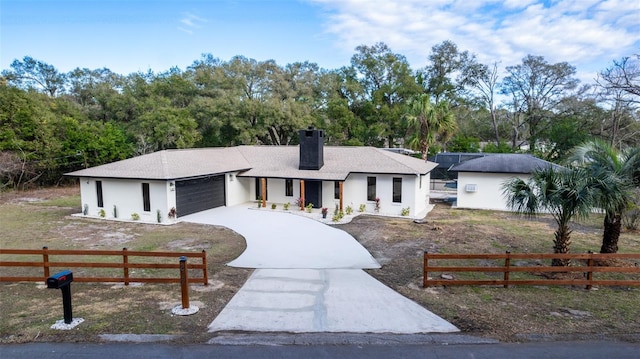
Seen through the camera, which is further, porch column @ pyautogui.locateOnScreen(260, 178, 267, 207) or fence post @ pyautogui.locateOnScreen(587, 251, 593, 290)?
porch column @ pyautogui.locateOnScreen(260, 178, 267, 207)

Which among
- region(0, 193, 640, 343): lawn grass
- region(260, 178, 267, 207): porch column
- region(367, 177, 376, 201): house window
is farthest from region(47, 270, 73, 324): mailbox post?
region(367, 177, 376, 201): house window

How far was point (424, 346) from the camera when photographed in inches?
228

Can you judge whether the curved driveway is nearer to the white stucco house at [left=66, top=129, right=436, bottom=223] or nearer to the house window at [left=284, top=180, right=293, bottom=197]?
the white stucco house at [left=66, top=129, right=436, bottom=223]

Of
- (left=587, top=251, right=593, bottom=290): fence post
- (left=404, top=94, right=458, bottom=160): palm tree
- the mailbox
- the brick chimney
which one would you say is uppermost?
(left=404, top=94, right=458, bottom=160): palm tree

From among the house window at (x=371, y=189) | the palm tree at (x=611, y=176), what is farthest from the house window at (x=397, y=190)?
the palm tree at (x=611, y=176)

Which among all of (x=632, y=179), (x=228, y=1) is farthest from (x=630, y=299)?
(x=228, y=1)

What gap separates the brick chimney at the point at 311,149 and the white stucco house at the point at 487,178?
25.4 feet

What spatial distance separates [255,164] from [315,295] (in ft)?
51.7

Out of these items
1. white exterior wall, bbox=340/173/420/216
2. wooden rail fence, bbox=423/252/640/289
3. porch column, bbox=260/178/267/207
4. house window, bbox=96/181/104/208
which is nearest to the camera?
wooden rail fence, bbox=423/252/640/289

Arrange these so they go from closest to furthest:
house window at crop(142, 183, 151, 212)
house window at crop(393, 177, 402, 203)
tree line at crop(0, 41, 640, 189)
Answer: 1. house window at crop(142, 183, 151, 212)
2. house window at crop(393, 177, 402, 203)
3. tree line at crop(0, 41, 640, 189)

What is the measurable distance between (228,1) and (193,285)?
38.8 feet

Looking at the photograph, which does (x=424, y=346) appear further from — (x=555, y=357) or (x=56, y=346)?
(x=56, y=346)

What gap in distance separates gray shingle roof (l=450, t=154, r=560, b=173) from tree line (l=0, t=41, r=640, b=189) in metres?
3.43

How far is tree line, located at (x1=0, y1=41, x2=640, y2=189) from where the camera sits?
2853cm
